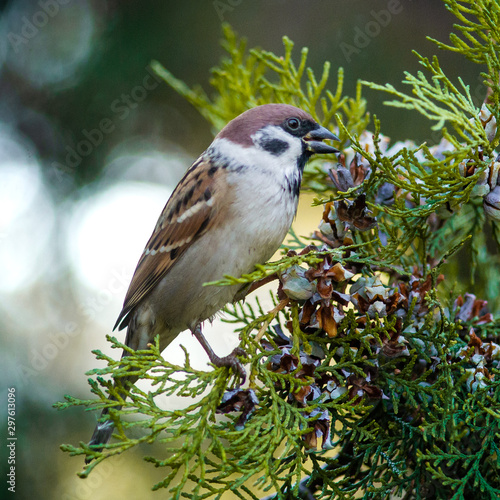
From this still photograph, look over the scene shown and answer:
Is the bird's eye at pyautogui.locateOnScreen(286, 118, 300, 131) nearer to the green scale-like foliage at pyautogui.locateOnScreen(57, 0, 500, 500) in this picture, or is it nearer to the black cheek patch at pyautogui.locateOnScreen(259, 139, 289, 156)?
the black cheek patch at pyautogui.locateOnScreen(259, 139, 289, 156)

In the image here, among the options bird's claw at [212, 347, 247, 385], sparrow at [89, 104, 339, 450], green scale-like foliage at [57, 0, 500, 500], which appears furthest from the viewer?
sparrow at [89, 104, 339, 450]

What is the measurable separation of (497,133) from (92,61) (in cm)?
207

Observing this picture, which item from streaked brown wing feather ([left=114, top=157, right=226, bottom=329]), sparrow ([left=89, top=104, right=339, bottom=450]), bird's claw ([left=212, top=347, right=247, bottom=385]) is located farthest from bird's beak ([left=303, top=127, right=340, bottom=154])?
bird's claw ([left=212, top=347, right=247, bottom=385])

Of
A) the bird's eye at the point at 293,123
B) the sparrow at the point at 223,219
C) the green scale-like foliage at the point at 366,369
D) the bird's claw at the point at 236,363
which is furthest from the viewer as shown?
the bird's eye at the point at 293,123

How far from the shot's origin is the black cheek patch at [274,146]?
1.79 metres

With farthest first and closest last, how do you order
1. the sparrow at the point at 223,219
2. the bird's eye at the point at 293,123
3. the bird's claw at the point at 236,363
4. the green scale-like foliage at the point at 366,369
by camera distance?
the bird's eye at the point at 293,123 → the sparrow at the point at 223,219 → the bird's claw at the point at 236,363 → the green scale-like foliage at the point at 366,369

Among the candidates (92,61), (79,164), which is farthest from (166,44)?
(79,164)

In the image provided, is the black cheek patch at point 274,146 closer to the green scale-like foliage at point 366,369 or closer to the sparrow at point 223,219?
the sparrow at point 223,219

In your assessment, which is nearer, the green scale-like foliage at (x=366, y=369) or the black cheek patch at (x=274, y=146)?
the green scale-like foliage at (x=366, y=369)

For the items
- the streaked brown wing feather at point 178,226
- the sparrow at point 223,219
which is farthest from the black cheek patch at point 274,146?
the streaked brown wing feather at point 178,226

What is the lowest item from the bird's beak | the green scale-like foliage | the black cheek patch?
the green scale-like foliage

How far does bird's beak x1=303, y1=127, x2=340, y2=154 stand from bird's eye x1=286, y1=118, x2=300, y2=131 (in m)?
0.05

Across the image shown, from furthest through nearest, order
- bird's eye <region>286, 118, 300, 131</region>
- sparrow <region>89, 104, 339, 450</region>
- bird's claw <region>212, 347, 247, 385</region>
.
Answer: bird's eye <region>286, 118, 300, 131</region>
sparrow <region>89, 104, 339, 450</region>
bird's claw <region>212, 347, 247, 385</region>

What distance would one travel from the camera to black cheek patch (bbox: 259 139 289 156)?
5.86 feet
